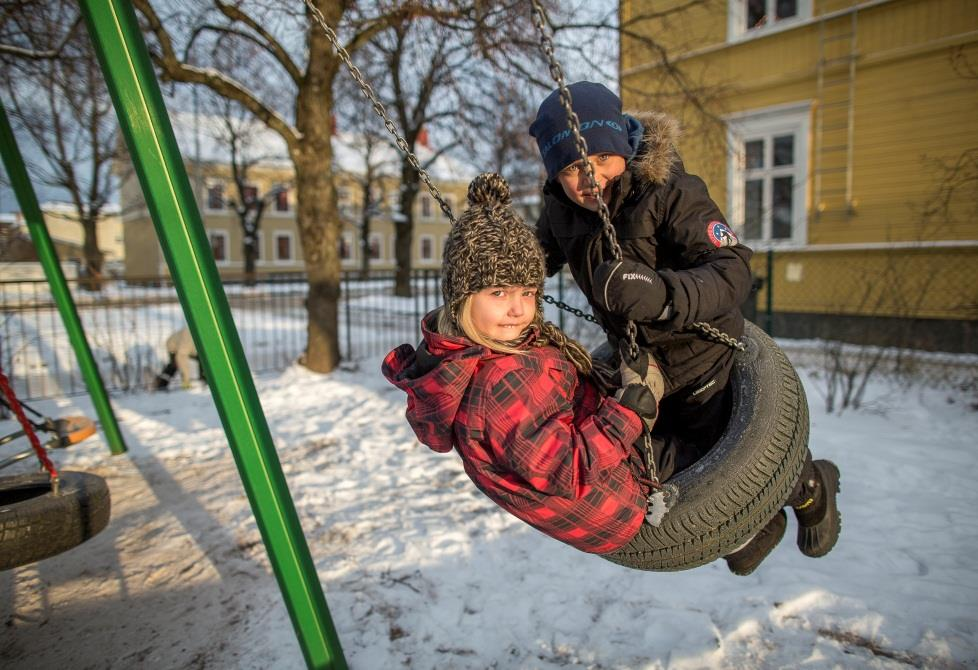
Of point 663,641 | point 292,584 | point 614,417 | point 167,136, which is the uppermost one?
point 167,136

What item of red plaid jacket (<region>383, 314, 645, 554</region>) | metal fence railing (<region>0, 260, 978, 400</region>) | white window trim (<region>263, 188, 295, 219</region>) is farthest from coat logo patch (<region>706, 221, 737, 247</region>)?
white window trim (<region>263, 188, 295, 219</region>)

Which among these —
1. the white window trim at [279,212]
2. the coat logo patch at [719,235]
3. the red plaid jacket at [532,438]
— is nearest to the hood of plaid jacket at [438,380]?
the red plaid jacket at [532,438]

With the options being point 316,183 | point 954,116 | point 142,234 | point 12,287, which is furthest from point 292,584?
point 142,234

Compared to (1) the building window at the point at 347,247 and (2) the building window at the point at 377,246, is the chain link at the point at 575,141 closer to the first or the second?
(1) the building window at the point at 347,247

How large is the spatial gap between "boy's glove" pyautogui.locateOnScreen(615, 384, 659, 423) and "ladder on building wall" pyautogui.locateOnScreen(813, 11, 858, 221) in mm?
8970

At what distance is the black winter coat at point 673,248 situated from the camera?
1611mm

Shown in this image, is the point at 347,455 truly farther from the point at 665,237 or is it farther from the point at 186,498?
the point at 665,237

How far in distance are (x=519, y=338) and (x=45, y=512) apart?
83.3 inches

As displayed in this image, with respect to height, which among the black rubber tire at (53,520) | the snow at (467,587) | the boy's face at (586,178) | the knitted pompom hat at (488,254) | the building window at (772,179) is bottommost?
the snow at (467,587)

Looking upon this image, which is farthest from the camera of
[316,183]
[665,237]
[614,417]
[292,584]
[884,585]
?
[316,183]

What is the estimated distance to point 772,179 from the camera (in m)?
9.70

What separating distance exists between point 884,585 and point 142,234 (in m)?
36.2

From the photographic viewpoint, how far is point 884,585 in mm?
2697

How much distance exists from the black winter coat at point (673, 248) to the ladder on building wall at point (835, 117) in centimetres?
854
